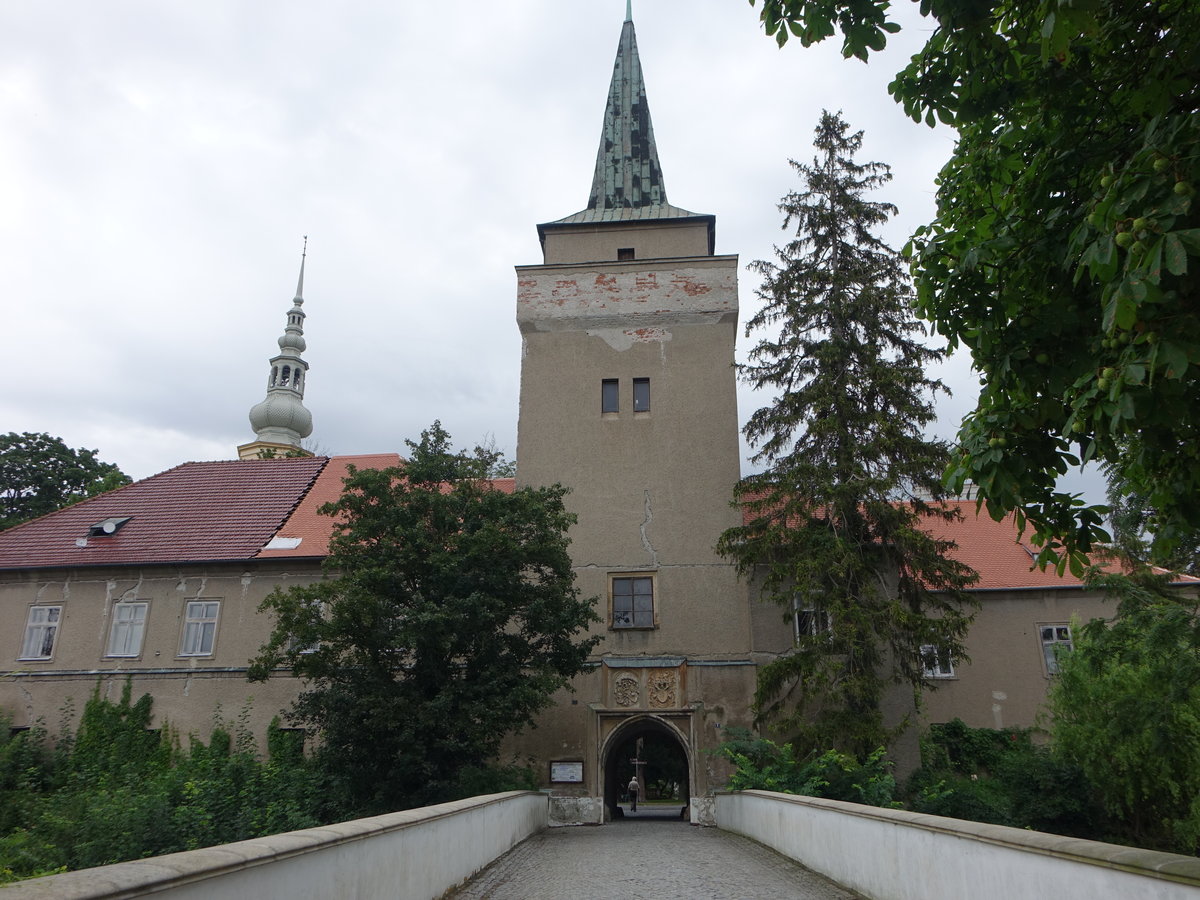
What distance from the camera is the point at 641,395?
901 inches

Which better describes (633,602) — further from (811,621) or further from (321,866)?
(321,866)

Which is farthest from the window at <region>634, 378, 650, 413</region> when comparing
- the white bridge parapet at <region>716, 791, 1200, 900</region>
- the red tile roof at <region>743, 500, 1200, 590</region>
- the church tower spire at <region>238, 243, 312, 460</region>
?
the church tower spire at <region>238, 243, 312, 460</region>

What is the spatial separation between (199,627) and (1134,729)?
21503 millimetres

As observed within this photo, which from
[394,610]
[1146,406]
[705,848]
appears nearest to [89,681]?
[394,610]

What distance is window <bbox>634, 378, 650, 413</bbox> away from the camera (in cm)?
2267

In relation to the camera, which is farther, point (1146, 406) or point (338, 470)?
point (338, 470)

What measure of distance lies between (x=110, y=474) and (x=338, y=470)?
17.6 meters

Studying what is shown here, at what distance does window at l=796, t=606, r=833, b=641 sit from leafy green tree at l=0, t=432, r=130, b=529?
102 feet

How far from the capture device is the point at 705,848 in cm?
1320

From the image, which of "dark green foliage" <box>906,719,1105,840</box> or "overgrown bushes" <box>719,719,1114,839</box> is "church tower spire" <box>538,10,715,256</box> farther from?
"dark green foliage" <box>906,719,1105,840</box>

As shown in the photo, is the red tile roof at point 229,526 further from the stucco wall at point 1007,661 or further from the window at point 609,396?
the window at point 609,396

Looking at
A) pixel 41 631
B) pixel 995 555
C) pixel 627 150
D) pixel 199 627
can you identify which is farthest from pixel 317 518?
pixel 995 555

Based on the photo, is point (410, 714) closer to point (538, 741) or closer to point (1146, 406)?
point (538, 741)

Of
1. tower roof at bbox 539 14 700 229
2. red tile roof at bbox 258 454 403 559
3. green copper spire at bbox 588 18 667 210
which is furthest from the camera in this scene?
green copper spire at bbox 588 18 667 210
